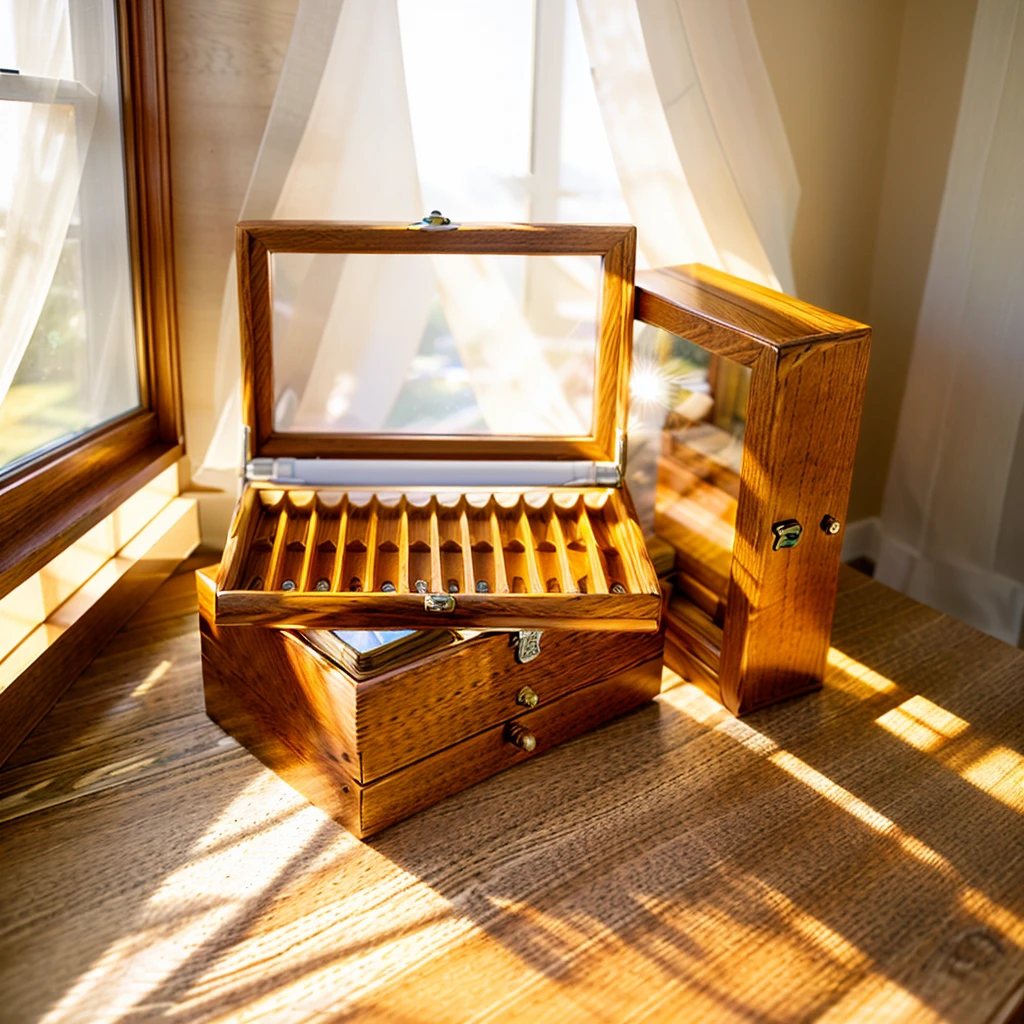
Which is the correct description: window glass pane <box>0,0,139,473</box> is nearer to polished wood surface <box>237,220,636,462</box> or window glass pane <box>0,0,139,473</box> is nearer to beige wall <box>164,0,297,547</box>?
beige wall <box>164,0,297,547</box>

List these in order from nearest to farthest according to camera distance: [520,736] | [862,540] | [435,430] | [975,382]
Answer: [520,736] → [435,430] → [975,382] → [862,540]

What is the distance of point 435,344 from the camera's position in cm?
136

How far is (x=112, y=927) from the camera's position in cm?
87

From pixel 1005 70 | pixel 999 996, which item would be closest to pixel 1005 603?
pixel 1005 70

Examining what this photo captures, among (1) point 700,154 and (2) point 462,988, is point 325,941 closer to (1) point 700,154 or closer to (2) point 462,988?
(2) point 462,988

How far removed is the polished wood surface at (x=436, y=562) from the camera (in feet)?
3.17

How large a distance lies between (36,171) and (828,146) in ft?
3.68

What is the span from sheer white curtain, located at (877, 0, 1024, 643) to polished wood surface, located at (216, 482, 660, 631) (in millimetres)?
703

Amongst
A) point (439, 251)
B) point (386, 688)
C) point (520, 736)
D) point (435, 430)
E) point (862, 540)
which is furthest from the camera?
point (862, 540)

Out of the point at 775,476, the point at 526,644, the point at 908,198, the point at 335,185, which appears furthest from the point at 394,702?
the point at 908,198

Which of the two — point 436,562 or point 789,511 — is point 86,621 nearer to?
point 436,562

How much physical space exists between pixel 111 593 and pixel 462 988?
680mm

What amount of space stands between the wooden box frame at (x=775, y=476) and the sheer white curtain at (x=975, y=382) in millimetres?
490

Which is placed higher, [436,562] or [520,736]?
[436,562]
